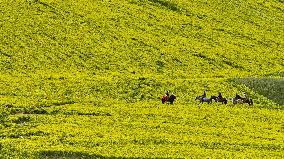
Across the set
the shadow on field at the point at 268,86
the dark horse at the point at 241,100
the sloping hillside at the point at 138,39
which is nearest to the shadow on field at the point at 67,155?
the dark horse at the point at 241,100

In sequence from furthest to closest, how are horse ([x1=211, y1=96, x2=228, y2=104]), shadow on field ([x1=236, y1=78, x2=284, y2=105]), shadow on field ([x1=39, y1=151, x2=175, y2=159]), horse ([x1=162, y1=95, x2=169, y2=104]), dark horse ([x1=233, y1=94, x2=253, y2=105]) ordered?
shadow on field ([x1=236, y1=78, x2=284, y2=105]) < dark horse ([x1=233, y1=94, x2=253, y2=105]) < horse ([x1=211, y1=96, x2=228, y2=104]) < horse ([x1=162, y1=95, x2=169, y2=104]) < shadow on field ([x1=39, y1=151, x2=175, y2=159])

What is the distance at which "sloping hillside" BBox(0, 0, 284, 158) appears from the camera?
4775 centimetres

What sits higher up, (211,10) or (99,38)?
(211,10)

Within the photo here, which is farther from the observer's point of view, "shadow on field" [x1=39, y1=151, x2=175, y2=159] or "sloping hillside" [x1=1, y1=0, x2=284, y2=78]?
→ "sloping hillside" [x1=1, y1=0, x2=284, y2=78]

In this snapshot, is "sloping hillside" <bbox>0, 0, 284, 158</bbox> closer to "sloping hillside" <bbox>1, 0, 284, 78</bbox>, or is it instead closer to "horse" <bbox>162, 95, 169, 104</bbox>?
"sloping hillside" <bbox>1, 0, 284, 78</bbox>

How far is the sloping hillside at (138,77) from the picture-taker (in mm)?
47750

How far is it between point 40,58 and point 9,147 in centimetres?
4159

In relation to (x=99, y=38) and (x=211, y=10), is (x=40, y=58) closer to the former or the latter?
(x=99, y=38)

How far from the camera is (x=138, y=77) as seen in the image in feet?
259

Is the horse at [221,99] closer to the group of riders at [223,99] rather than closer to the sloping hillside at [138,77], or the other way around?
the group of riders at [223,99]

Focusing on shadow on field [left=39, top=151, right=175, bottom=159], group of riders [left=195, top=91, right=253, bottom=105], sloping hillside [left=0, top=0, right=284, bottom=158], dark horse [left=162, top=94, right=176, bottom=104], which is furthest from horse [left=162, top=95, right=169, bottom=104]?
shadow on field [left=39, top=151, right=175, bottom=159]

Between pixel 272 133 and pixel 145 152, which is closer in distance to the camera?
pixel 145 152

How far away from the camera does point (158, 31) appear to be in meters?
103

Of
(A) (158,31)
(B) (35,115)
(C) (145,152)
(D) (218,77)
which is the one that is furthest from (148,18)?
(C) (145,152)
